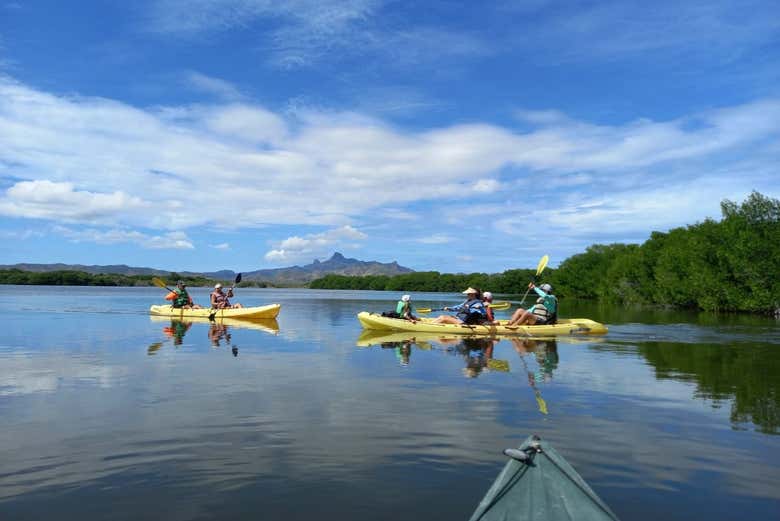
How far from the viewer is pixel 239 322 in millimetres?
32344

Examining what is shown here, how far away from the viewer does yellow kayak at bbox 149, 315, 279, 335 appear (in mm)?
29442

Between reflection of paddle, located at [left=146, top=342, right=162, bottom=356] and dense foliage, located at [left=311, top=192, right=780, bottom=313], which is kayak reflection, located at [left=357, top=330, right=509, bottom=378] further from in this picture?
dense foliage, located at [left=311, top=192, right=780, bottom=313]

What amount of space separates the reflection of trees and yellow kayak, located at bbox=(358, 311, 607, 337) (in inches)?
125

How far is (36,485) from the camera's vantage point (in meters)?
6.77

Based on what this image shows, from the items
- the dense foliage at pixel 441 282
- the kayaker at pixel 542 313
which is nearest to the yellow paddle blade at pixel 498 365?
the kayaker at pixel 542 313

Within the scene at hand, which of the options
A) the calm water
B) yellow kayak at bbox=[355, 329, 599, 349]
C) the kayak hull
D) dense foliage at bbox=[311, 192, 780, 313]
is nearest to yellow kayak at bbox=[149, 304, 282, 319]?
yellow kayak at bbox=[355, 329, 599, 349]

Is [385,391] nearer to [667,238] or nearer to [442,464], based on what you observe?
[442,464]

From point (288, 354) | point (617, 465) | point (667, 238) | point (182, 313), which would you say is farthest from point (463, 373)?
point (667, 238)

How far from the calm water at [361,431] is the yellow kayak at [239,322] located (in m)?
10.5

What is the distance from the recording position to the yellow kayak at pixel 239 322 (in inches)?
1159

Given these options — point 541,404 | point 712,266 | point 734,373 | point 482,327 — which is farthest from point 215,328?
point 712,266

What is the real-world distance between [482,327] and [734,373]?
10011mm

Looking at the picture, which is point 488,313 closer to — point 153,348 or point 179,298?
point 153,348

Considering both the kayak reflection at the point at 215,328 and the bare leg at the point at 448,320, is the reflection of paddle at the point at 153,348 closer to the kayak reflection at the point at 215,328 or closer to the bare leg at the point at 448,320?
the kayak reflection at the point at 215,328
